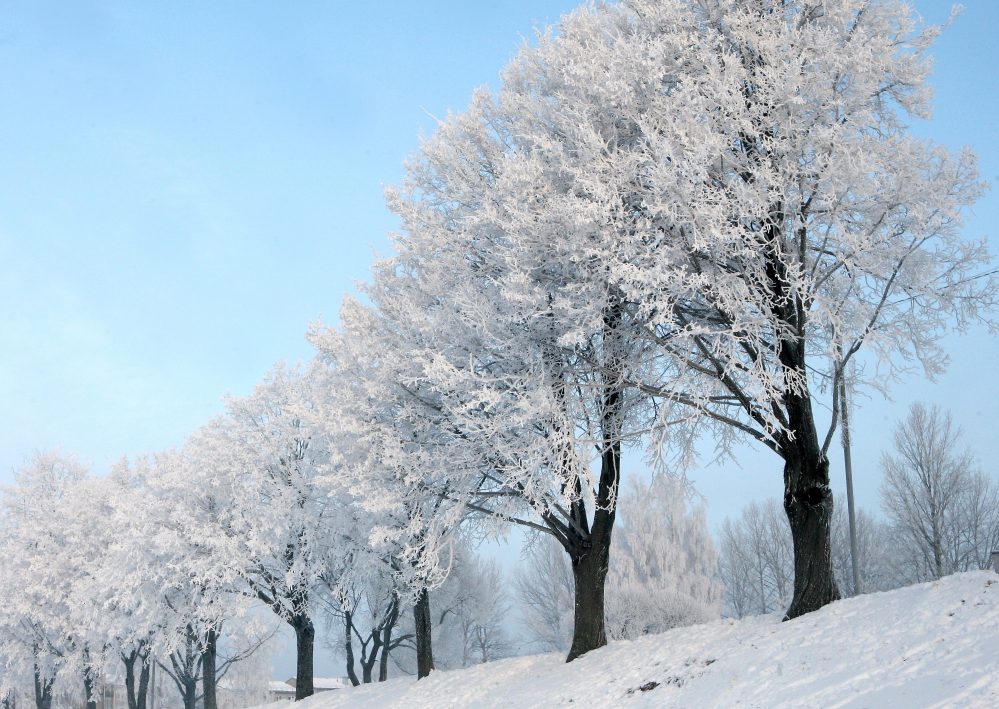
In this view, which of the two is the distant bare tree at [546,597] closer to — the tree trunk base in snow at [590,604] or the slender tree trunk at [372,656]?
the slender tree trunk at [372,656]

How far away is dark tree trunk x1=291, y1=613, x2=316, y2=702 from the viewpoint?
2425cm

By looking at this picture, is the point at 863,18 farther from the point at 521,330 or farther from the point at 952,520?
the point at 952,520

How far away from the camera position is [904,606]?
36.7ft

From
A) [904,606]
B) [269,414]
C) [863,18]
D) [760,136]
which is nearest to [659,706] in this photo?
[904,606]

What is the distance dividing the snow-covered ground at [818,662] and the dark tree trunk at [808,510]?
61 cm

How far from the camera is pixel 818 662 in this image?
10.4 metres

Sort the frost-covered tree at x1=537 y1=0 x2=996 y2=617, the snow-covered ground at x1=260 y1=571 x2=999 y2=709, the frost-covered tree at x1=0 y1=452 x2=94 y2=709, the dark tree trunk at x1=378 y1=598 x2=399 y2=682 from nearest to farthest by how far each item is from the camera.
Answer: the snow-covered ground at x1=260 y1=571 x2=999 y2=709 < the frost-covered tree at x1=537 y1=0 x2=996 y2=617 < the dark tree trunk at x1=378 y1=598 x2=399 y2=682 < the frost-covered tree at x1=0 y1=452 x2=94 y2=709

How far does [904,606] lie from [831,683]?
2.40m

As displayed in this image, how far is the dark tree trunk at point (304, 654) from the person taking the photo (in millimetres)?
24250

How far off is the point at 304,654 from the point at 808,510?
17250 mm

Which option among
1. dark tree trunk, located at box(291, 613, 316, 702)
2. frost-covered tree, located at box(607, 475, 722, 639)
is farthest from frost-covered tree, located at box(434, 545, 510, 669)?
dark tree trunk, located at box(291, 613, 316, 702)

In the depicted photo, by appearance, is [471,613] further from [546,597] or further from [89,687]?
[89,687]

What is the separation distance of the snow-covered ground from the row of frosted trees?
147 cm

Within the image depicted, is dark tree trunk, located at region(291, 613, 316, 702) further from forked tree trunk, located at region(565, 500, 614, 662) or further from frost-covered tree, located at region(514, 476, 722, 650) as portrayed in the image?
frost-covered tree, located at region(514, 476, 722, 650)
